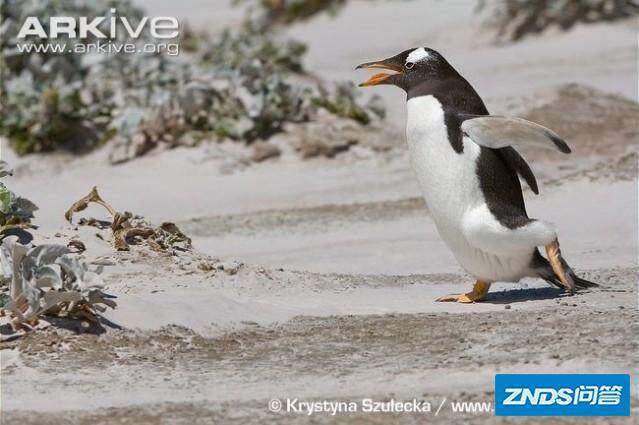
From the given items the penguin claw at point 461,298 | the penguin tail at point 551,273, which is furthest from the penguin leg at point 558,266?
the penguin claw at point 461,298

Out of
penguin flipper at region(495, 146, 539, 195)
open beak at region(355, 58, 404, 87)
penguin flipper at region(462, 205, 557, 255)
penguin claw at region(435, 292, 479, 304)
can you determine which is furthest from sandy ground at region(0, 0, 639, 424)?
open beak at region(355, 58, 404, 87)

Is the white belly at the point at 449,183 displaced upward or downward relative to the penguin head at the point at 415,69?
downward

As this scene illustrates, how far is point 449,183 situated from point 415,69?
725 millimetres

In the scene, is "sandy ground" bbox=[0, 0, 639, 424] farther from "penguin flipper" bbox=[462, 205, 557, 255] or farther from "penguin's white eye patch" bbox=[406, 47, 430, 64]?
"penguin's white eye patch" bbox=[406, 47, 430, 64]

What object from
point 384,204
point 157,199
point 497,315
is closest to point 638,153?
point 384,204

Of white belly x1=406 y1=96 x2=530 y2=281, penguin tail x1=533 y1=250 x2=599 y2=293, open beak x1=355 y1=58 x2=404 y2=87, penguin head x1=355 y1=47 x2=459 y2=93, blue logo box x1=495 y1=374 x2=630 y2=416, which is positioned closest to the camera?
blue logo box x1=495 y1=374 x2=630 y2=416

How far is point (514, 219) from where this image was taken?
6246 mm

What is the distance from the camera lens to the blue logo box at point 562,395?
185 inches

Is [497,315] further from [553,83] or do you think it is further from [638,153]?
[553,83]

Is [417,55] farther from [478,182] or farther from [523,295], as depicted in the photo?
[523,295]

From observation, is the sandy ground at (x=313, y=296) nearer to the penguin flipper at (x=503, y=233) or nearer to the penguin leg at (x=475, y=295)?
the penguin leg at (x=475, y=295)

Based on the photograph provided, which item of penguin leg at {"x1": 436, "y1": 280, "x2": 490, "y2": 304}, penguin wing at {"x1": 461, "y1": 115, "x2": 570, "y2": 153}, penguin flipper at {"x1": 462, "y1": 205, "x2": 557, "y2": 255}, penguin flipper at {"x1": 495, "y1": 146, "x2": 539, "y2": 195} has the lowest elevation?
penguin leg at {"x1": 436, "y1": 280, "x2": 490, "y2": 304}

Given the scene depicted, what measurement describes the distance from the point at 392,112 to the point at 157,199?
2851 mm

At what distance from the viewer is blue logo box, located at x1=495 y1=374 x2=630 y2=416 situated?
4.70 m
